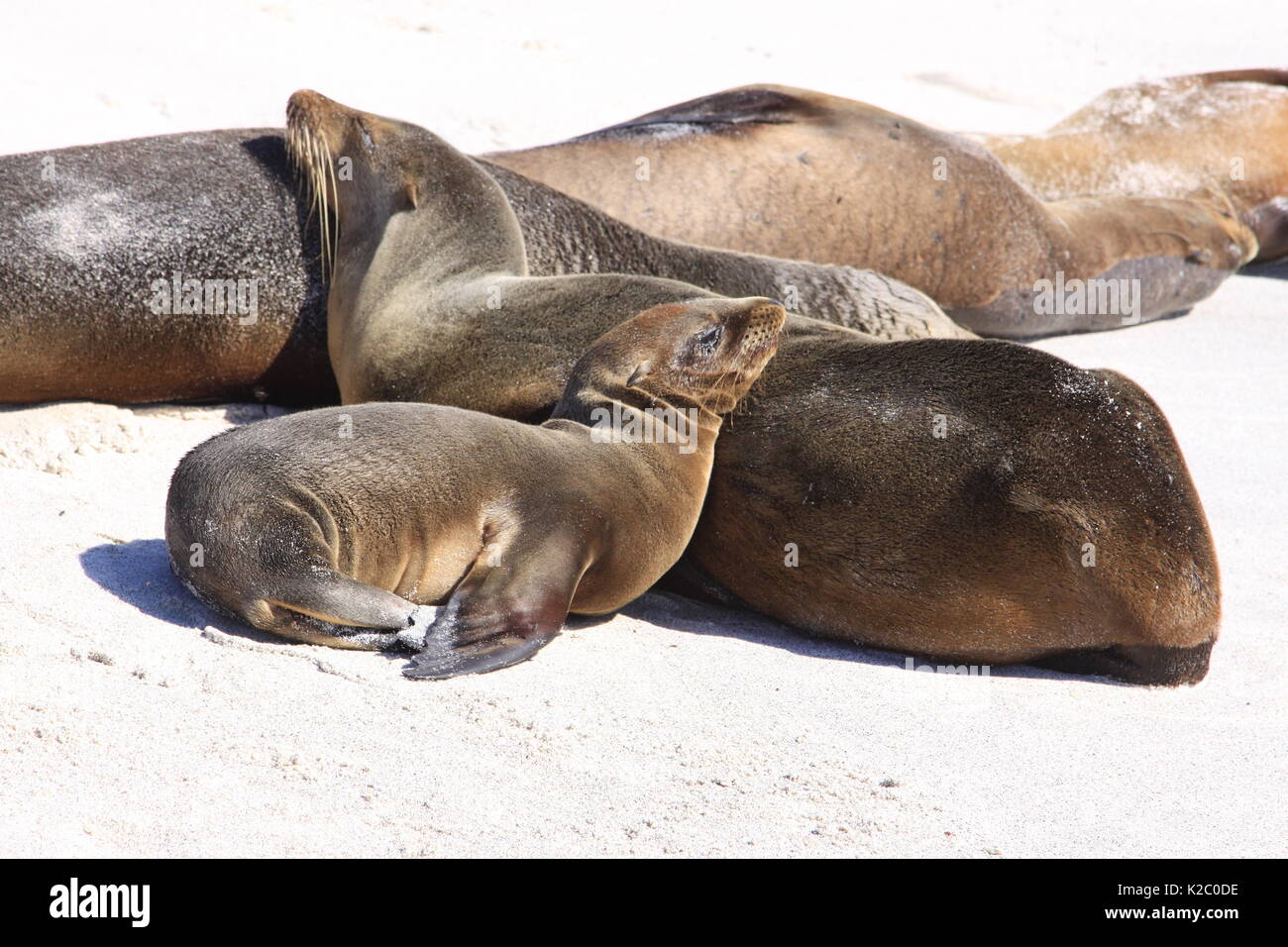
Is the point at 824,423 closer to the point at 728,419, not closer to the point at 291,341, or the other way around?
the point at 728,419

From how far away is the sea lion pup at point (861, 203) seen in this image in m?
6.48

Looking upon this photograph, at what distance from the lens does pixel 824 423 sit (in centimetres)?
389

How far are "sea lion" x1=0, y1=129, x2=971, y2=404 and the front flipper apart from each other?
7.14 feet

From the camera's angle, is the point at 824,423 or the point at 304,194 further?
the point at 304,194

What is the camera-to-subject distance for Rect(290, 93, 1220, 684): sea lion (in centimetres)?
357

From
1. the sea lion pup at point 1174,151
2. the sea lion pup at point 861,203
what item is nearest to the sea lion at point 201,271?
the sea lion pup at point 861,203

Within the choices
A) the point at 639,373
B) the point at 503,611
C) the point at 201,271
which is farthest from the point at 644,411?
the point at 201,271

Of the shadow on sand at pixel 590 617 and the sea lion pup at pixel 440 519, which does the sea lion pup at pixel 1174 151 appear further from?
the sea lion pup at pixel 440 519

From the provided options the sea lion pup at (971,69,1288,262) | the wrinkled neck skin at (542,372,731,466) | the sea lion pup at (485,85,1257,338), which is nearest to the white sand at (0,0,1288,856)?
the wrinkled neck skin at (542,372,731,466)

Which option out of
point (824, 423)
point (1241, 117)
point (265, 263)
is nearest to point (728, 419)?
point (824, 423)

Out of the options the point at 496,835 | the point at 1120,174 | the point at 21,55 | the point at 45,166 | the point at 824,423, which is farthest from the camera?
the point at 1120,174

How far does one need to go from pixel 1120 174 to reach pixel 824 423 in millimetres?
5234

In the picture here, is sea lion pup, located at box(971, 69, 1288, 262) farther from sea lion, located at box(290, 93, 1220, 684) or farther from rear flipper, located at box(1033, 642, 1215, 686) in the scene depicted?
rear flipper, located at box(1033, 642, 1215, 686)

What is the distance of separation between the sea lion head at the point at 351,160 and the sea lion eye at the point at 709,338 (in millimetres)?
1515
